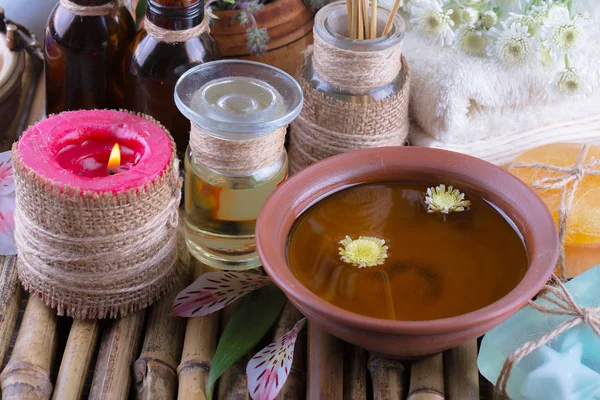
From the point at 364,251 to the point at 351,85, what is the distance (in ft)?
0.73

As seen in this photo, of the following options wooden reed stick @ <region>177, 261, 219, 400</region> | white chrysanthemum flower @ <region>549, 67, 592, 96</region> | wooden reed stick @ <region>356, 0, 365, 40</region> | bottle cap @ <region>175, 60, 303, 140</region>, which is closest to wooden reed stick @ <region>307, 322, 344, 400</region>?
wooden reed stick @ <region>177, 261, 219, 400</region>

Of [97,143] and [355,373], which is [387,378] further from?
[97,143]

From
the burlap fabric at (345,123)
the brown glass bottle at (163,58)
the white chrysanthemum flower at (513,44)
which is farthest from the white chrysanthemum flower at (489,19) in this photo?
the brown glass bottle at (163,58)

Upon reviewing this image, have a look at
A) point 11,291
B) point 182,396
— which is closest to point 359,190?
point 182,396

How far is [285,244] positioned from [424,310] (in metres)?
0.14

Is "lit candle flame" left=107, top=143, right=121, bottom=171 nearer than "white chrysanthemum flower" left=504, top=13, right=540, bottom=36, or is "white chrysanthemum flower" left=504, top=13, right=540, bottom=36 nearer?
"lit candle flame" left=107, top=143, right=121, bottom=171

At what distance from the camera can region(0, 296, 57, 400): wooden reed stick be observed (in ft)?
2.54

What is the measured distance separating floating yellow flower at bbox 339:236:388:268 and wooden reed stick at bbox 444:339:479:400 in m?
0.13

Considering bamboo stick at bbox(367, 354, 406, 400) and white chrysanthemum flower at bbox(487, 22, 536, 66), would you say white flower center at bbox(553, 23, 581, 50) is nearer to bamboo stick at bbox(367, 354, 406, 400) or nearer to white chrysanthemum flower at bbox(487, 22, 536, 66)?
white chrysanthemum flower at bbox(487, 22, 536, 66)

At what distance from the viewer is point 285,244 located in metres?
0.78

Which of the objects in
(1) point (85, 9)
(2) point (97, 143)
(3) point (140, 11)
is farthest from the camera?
(3) point (140, 11)

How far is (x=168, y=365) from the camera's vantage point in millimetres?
819

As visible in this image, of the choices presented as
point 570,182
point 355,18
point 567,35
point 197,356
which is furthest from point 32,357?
point 567,35

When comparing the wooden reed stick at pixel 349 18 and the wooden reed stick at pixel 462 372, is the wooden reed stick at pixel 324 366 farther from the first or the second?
the wooden reed stick at pixel 349 18
